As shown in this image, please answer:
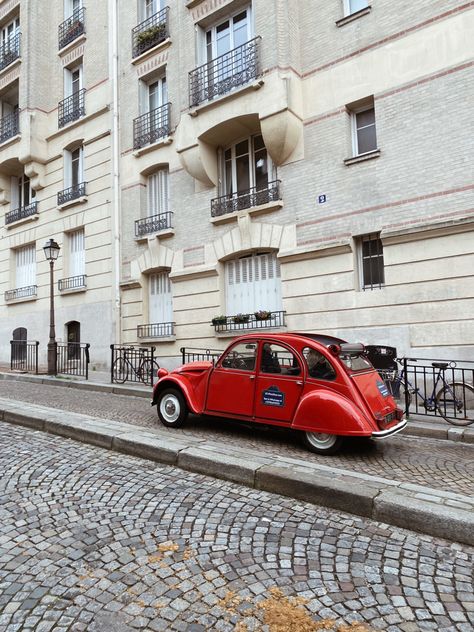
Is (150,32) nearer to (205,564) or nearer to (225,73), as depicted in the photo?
(225,73)

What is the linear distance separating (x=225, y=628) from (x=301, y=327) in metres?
8.81

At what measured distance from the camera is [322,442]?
5492 mm

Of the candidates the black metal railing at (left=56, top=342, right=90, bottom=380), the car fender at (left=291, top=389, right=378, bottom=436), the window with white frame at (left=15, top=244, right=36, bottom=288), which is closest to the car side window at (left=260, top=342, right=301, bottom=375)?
the car fender at (left=291, top=389, right=378, bottom=436)

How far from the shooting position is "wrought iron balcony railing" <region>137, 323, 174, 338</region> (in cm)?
1354

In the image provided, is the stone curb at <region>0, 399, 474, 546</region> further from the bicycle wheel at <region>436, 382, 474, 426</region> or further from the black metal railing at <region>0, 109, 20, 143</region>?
the black metal railing at <region>0, 109, 20, 143</region>

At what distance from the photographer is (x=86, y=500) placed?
402cm

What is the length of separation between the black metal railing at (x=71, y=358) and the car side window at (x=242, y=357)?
9405 mm

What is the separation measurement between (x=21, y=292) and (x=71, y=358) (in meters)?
5.01

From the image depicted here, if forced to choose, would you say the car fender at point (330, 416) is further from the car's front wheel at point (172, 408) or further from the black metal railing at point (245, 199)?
the black metal railing at point (245, 199)

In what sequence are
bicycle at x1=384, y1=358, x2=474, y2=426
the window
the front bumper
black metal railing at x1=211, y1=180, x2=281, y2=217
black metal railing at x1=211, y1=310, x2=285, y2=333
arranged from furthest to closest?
black metal railing at x1=211, y1=180, x2=281, y2=217 < black metal railing at x1=211, y1=310, x2=285, y2=333 < the window < bicycle at x1=384, y1=358, x2=474, y2=426 < the front bumper

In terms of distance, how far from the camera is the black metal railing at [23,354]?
53.5ft

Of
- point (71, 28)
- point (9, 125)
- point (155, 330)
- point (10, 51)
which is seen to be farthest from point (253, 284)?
point (10, 51)

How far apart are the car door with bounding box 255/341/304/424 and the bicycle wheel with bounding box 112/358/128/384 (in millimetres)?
6976

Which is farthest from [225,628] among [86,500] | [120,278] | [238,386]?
[120,278]
